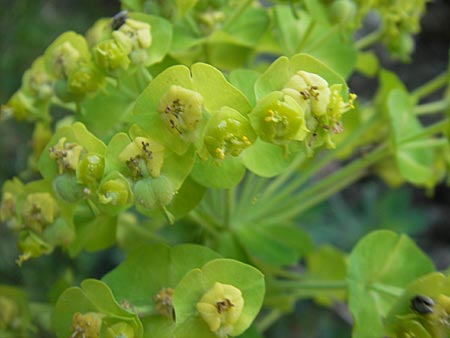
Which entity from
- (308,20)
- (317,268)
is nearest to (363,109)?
(308,20)

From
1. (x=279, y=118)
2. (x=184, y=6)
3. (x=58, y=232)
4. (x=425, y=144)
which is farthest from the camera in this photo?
(x=425, y=144)

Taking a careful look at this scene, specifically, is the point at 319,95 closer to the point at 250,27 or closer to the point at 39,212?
the point at 250,27

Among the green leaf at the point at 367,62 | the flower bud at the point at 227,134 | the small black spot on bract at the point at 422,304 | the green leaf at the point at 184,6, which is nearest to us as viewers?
the flower bud at the point at 227,134

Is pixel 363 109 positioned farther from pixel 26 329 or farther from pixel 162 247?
pixel 26 329

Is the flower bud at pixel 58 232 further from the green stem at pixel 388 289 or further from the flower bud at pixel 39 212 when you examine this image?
the green stem at pixel 388 289

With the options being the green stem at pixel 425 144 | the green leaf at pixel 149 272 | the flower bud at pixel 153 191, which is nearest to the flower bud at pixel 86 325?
the green leaf at pixel 149 272

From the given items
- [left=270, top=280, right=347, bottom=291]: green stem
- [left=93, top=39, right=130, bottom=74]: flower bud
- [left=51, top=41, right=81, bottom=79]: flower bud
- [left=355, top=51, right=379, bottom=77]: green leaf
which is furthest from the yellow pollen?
[left=355, top=51, right=379, bottom=77]: green leaf

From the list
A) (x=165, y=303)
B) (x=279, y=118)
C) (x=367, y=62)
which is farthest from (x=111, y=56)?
(x=367, y=62)
